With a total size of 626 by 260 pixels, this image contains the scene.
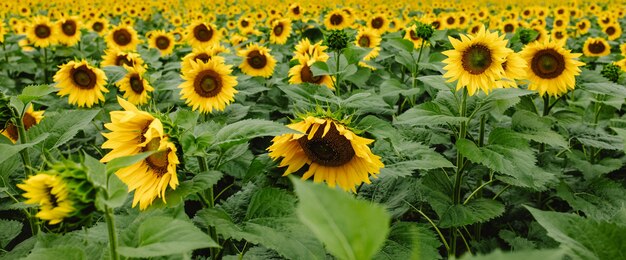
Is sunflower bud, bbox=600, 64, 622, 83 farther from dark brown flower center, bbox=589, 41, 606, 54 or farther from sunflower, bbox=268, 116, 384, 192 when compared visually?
dark brown flower center, bbox=589, 41, 606, 54

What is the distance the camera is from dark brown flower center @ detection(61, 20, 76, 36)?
532 cm

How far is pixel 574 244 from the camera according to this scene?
0.97 meters

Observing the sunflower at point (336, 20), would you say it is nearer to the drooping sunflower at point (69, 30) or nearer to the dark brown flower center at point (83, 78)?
the drooping sunflower at point (69, 30)

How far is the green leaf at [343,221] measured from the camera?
0.49 metres

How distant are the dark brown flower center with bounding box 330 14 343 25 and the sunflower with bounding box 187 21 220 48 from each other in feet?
5.14

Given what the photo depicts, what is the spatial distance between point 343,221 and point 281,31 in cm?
534

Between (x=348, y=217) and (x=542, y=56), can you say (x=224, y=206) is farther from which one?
(x=542, y=56)

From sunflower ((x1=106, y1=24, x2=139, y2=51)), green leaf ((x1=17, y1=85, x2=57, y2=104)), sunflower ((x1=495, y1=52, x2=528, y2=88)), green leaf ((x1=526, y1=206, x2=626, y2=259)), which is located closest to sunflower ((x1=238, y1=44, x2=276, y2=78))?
sunflower ((x1=106, y1=24, x2=139, y2=51))

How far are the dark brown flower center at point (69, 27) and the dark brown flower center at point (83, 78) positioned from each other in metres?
2.24

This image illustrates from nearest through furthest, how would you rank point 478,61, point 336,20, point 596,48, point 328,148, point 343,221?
point 343,221, point 328,148, point 478,61, point 596,48, point 336,20

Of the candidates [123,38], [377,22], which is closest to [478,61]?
[123,38]

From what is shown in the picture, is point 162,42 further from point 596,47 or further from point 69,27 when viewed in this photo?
point 596,47

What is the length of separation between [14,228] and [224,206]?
3.03 feet

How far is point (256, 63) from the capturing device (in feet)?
13.5
